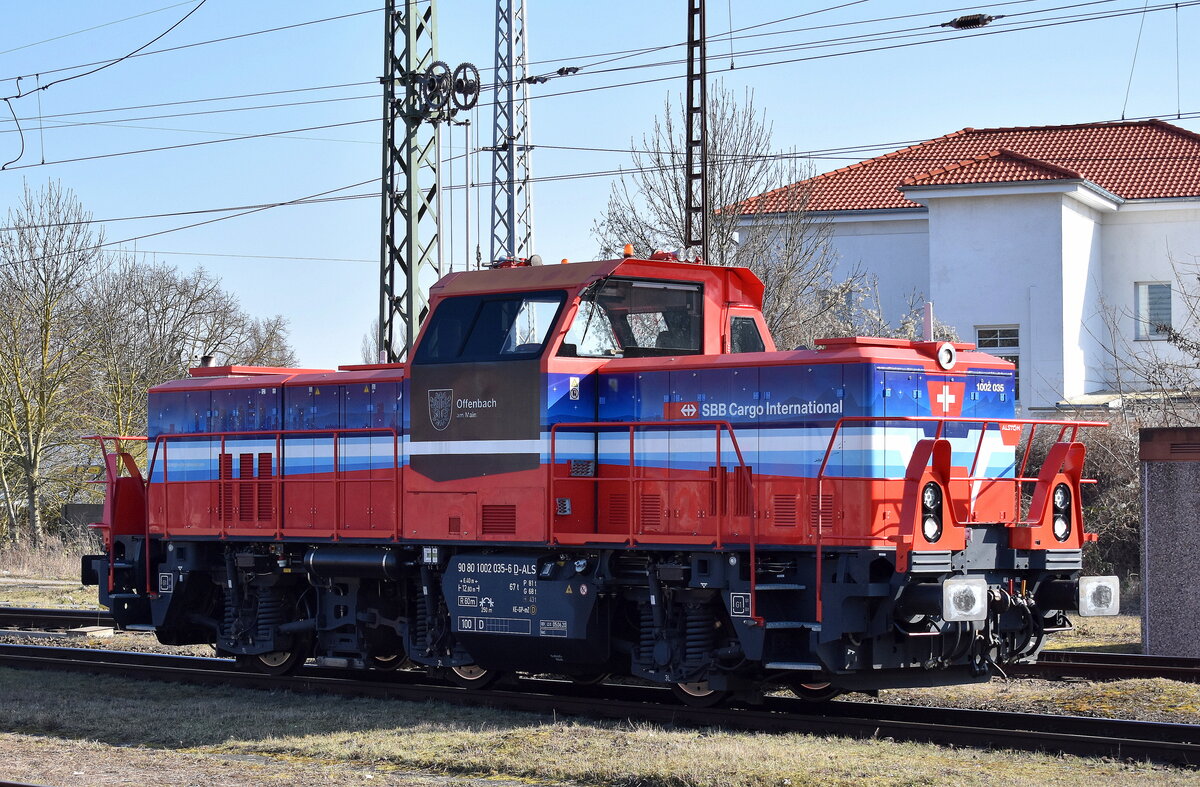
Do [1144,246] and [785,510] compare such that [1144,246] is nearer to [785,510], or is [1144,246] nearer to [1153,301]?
[1153,301]

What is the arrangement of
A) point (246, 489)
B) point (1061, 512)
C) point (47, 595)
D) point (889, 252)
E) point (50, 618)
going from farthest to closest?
point (889, 252)
point (47, 595)
point (50, 618)
point (246, 489)
point (1061, 512)

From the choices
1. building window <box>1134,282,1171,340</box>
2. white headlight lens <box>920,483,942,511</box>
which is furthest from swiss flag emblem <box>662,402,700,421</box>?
building window <box>1134,282,1171,340</box>

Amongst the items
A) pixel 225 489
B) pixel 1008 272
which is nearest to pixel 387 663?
pixel 225 489

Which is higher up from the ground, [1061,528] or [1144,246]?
[1144,246]

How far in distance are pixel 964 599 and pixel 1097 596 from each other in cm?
170

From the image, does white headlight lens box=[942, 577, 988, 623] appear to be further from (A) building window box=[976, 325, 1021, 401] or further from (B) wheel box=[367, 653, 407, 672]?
(A) building window box=[976, 325, 1021, 401]

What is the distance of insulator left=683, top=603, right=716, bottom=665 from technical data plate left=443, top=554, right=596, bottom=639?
81 cm

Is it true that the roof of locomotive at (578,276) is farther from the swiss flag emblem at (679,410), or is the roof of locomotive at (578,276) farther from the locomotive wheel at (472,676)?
the locomotive wheel at (472,676)

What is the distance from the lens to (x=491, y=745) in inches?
382

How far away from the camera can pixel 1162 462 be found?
45.7 ft

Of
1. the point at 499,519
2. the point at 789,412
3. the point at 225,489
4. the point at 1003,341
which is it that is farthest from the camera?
the point at 1003,341

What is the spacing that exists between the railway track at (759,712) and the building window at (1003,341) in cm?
2382

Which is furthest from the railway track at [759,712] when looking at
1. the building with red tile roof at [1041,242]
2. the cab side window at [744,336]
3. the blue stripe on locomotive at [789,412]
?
the building with red tile roof at [1041,242]

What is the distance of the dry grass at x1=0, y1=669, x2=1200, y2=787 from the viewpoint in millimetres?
8461
